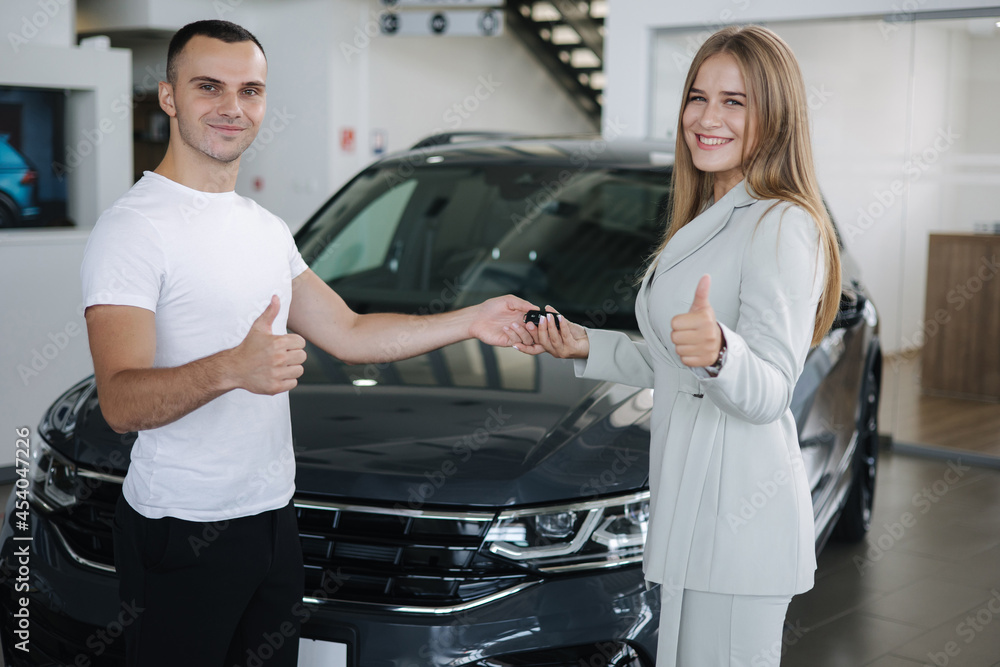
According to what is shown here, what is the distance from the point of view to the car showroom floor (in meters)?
2.93

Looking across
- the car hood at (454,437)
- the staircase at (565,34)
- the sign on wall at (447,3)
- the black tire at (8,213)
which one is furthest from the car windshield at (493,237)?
the staircase at (565,34)

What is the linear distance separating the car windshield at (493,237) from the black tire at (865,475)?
121 centimetres

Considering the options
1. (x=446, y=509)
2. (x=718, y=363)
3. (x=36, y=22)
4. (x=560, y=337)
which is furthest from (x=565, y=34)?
(x=718, y=363)

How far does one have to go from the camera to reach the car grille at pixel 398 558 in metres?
1.87

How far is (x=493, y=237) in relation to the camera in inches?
125

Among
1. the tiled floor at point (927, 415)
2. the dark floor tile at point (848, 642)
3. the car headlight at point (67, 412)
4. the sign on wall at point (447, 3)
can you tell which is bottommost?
the dark floor tile at point (848, 642)

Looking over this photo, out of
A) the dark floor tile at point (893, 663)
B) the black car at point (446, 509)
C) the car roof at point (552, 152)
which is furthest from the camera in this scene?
the car roof at point (552, 152)

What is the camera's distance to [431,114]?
1000cm

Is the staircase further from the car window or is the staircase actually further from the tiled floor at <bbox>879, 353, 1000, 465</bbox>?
the car window

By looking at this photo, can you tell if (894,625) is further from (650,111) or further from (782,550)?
(650,111)

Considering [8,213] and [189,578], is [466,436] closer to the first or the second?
[189,578]

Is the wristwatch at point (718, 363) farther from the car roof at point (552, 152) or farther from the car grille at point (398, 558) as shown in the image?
the car roof at point (552, 152)

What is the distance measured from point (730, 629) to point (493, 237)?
6.11 ft

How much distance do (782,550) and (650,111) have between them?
18.0 ft
